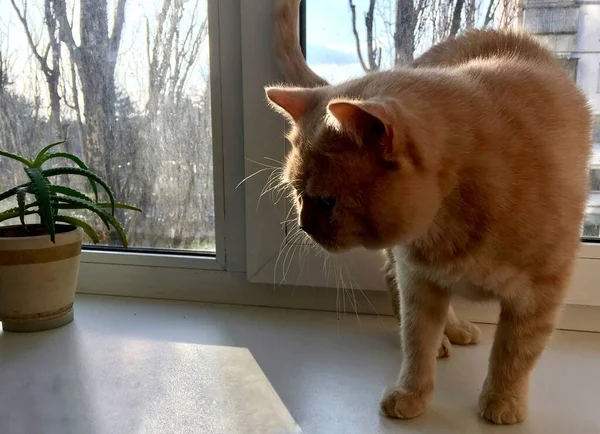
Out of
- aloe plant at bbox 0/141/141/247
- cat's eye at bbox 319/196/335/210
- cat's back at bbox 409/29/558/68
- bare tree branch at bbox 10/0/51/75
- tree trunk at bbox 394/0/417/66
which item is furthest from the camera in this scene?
bare tree branch at bbox 10/0/51/75

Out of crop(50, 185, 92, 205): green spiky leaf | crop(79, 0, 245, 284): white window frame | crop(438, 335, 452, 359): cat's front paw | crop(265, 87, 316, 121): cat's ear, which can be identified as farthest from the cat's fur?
crop(50, 185, 92, 205): green spiky leaf

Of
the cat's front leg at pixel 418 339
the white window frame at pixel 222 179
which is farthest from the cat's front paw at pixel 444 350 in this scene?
the white window frame at pixel 222 179

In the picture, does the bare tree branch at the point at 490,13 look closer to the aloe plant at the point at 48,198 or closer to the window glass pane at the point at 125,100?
the window glass pane at the point at 125,100

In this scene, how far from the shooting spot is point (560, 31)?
1.01 meters

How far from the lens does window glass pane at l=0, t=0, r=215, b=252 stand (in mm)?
1158

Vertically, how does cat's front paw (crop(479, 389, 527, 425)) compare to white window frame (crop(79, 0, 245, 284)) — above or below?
below

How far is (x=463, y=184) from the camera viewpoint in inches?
25.7

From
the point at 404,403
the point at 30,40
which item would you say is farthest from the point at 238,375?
the point at 30,40

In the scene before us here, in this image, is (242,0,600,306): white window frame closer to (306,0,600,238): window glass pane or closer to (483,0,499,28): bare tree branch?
(306,0,600,238): window glass pane

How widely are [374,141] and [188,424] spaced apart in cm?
45

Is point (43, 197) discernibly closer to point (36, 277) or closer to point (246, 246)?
point (36, 277)

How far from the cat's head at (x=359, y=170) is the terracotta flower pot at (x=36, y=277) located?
52 cm

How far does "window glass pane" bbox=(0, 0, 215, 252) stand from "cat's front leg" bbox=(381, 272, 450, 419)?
0.54m

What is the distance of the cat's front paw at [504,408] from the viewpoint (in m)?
0.74
